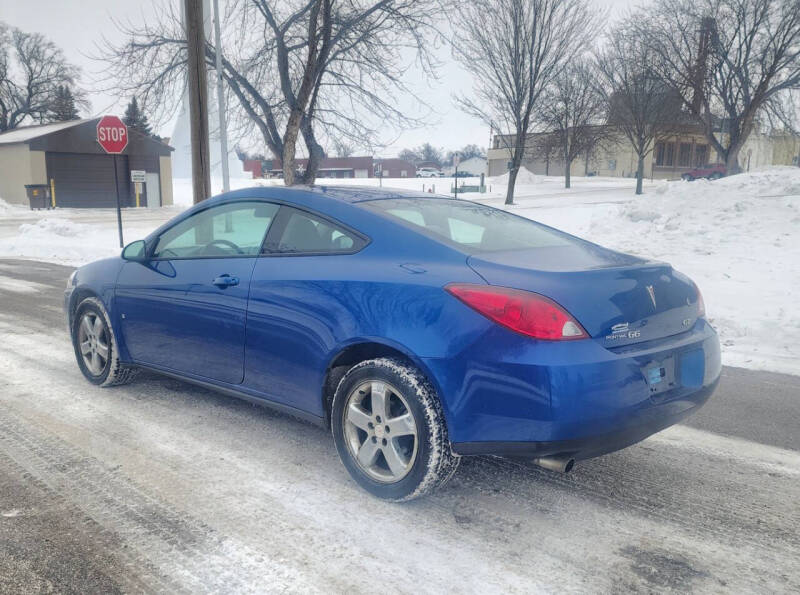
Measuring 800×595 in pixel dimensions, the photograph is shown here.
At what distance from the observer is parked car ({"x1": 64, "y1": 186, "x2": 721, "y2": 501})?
279 centimetres

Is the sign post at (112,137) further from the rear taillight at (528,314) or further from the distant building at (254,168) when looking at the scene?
the distant building at (254,168)

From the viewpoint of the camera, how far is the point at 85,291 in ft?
16.4

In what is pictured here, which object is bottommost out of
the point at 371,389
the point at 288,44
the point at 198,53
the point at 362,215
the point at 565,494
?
the point at 565,494

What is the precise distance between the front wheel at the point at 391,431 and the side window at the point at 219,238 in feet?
3.72

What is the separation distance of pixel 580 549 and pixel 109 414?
313cm

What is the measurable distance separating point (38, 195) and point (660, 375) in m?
36.3

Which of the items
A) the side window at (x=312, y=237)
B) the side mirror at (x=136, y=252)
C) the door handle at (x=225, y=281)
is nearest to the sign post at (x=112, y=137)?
the side mirror at (x=136, y=252)

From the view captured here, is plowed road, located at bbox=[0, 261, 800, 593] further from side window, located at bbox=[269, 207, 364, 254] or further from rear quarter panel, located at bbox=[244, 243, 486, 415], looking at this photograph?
side window, located at bbox=[269, 207, 364, 254]

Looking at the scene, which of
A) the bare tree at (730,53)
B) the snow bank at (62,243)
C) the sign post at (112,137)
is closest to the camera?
the sign post at (112,137)

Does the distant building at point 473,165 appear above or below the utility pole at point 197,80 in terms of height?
above

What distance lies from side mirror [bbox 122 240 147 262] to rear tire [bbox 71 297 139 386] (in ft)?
1.47

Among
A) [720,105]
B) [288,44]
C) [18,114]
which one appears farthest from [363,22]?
[18,114]

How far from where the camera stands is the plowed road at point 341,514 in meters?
2.60

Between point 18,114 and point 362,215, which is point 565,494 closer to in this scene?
point 362,215
